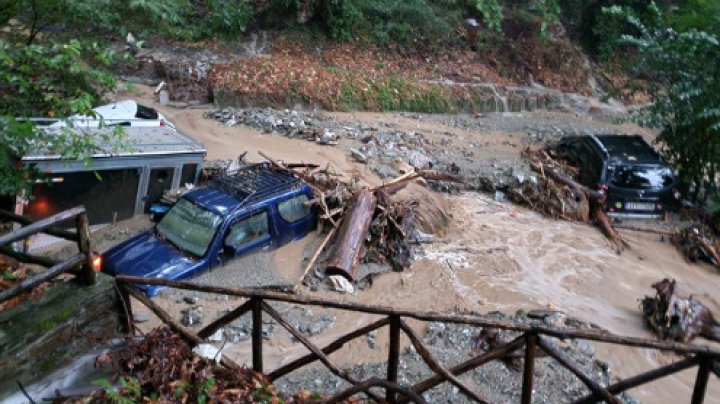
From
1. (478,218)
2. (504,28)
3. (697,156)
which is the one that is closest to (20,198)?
(478,218)

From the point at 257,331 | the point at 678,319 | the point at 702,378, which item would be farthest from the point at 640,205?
the point at 257,331

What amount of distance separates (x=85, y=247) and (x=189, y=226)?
4406 mm

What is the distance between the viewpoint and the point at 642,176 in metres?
12.1

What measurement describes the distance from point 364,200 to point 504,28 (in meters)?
17.4

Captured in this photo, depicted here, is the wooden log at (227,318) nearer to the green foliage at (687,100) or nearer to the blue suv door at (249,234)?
the blue suv door at (249,234)

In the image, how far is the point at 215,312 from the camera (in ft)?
26.4

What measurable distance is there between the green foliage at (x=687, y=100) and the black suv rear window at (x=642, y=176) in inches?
47.9

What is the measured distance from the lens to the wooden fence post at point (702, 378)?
3.68 metres

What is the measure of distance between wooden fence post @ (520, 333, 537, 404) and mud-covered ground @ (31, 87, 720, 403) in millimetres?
1723

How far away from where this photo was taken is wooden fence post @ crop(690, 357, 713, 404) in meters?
3.68

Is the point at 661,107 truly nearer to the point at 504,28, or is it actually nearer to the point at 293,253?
the point at 293,253

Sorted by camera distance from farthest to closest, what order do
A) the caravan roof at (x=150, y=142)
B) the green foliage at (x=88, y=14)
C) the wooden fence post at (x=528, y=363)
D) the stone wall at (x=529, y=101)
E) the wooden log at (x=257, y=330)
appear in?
the stone wall at (x=529, y=101)
the caravan roof at (x=150, y=142)
the green foliage at (x=88, y=14)
the wooden log at (x=257, y=330)
the wooden fence post at (x=528, y=363)

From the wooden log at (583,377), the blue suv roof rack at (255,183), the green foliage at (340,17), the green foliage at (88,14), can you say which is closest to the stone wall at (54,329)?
the wooden log at (583,377)

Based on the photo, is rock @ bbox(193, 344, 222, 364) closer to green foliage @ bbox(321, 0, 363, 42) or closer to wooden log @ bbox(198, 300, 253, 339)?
wooden log @ bbox(198, 300, 253, 339)
